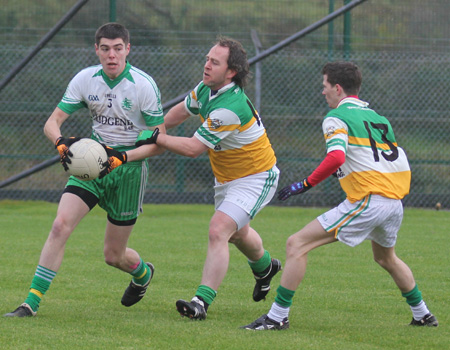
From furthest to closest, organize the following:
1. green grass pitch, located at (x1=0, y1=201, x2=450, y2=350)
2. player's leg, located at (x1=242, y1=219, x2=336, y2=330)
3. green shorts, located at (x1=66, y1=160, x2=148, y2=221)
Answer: green shorts, located at (x1=66, y1=160, x2=148, y2=221) < player's leg, located at (x1=242, y1=219, x2=336, y2=330) < green grass pitch, located at (x1=0, y1=201, x2=450, y2=350)

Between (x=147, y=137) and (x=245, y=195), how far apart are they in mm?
811

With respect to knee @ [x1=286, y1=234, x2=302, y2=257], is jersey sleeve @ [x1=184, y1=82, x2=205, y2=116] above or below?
above

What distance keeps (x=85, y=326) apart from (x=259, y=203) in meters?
1.52

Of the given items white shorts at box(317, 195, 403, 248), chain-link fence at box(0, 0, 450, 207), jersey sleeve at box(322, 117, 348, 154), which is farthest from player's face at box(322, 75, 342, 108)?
chain-link fence at box(0, 0, 450, 207)

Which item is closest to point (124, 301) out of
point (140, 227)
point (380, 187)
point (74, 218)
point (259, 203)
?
point (74, 218)

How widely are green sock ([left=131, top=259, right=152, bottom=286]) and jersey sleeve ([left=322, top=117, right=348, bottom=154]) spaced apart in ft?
6.22

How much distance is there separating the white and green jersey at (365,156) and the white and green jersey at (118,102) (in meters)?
1.36

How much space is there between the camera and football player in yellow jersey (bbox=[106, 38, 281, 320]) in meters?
5.66

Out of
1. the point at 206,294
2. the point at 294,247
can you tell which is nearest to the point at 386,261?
the point at 294,247

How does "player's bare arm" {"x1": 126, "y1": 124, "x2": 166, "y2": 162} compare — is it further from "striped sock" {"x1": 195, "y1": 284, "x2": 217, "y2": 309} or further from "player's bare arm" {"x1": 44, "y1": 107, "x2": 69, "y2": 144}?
"striped sock" {"x1": 195, "y1": 284, "x2": 217, "y2": 309}

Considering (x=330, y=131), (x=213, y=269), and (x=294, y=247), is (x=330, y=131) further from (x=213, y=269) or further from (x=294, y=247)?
(x=213, y=269)

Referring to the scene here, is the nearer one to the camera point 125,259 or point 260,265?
point 125,259

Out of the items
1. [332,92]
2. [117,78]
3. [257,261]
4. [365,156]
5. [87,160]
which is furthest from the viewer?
[257,261]

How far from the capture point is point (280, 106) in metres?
13.8
